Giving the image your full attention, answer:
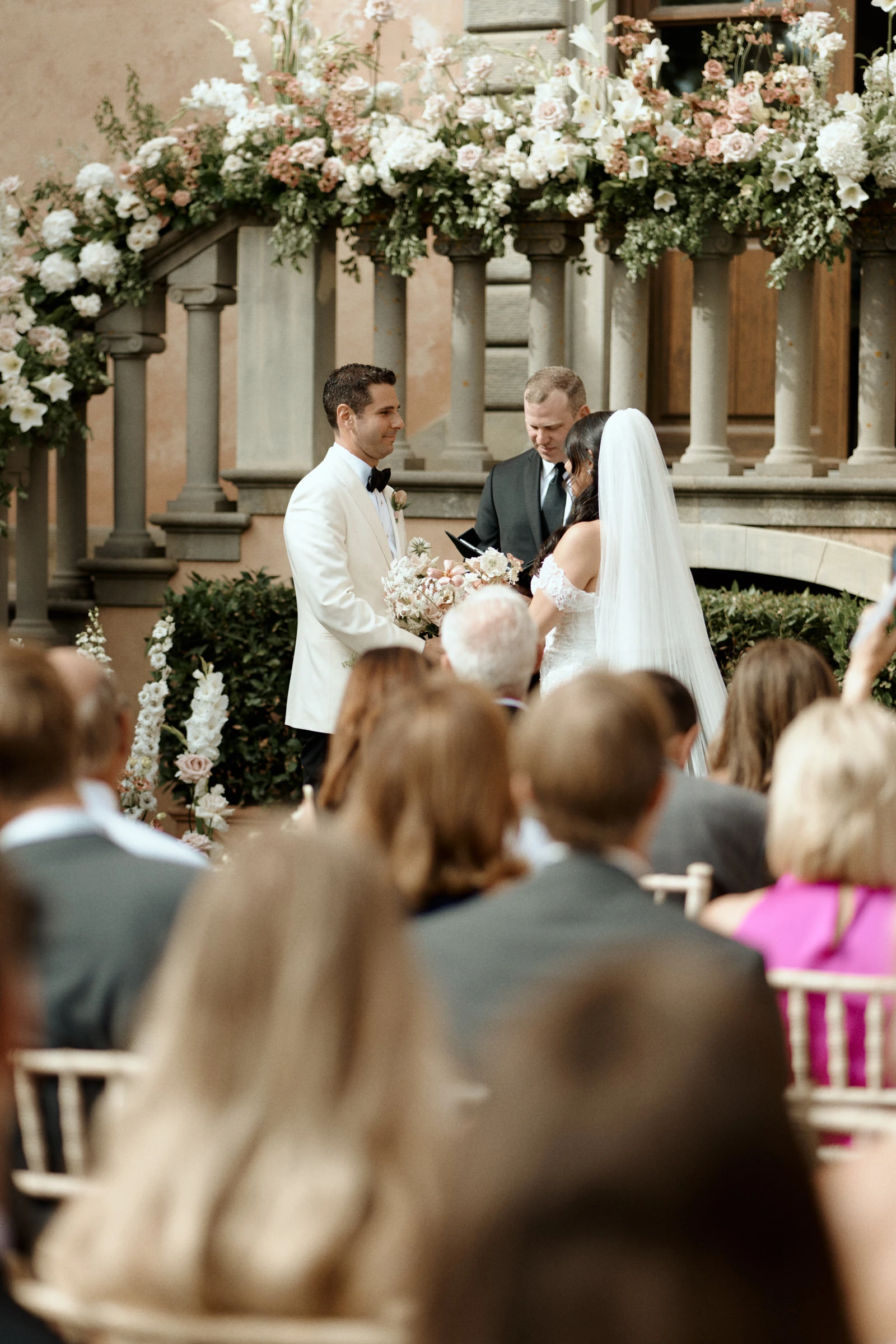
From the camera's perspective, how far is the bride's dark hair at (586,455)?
5.20m

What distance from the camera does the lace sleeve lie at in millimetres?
5207

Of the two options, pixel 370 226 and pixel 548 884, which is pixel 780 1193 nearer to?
pixel 548 884

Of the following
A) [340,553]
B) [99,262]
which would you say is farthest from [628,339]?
[99,262]

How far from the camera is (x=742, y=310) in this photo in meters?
7.95

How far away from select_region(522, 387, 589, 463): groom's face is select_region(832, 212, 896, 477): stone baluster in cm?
131

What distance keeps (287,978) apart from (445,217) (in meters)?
5.58

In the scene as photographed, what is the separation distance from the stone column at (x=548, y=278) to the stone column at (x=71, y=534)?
2.19m

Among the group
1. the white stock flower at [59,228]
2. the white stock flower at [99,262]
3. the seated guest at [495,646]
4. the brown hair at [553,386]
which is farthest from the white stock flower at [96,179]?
the seated guest at [495,646]

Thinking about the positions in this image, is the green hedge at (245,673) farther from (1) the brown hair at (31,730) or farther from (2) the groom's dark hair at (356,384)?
(1) the brown hair at (31,730)

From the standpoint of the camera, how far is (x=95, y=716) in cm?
315

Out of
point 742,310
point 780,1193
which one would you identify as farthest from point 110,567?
point 780,1193

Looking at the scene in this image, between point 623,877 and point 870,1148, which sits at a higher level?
point 623,877

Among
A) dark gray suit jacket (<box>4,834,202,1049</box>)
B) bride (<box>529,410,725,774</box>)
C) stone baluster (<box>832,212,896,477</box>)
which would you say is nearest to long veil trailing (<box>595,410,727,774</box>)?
bride (<box>529,410,725,774</box>)

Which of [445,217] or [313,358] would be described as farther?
[313,358]
